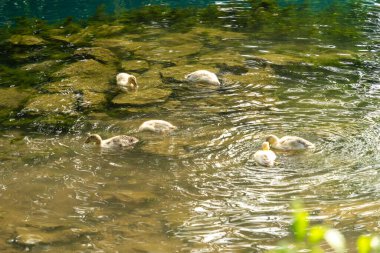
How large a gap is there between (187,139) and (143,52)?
5491 millimetres

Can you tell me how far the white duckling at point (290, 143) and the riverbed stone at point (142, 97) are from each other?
2.79 meters

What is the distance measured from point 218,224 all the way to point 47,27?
1205cm

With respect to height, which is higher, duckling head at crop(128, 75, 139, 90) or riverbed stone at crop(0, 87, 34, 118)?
duckling head at crop(128, 75, 139, 90)

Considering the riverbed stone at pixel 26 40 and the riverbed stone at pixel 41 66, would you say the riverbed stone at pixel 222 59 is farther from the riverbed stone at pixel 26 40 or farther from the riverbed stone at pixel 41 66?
the riverbed stone at pixel 26 40

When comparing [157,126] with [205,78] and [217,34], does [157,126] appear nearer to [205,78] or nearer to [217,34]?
[205,78]

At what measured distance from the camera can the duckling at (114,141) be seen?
24.5ft

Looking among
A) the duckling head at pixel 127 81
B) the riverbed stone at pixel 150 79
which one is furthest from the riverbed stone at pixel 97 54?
the duckling head at pixel 127 81

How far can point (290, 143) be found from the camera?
7031 mm

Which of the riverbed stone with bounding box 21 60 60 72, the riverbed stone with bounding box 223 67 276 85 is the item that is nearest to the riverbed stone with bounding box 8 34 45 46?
the riverbed stone with bounding box 21 60 60 72

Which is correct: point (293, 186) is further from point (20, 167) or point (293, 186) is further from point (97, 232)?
point (20, 167)

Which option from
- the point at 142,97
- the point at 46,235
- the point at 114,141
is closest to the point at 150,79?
the point at 142,97

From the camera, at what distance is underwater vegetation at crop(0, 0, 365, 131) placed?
9672 mm

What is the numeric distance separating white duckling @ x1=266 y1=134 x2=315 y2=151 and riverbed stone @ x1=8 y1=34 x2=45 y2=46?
826 centimetres

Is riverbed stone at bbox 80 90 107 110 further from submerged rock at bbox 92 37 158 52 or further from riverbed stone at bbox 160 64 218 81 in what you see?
submerged rock at bbox 92 37 158 52
